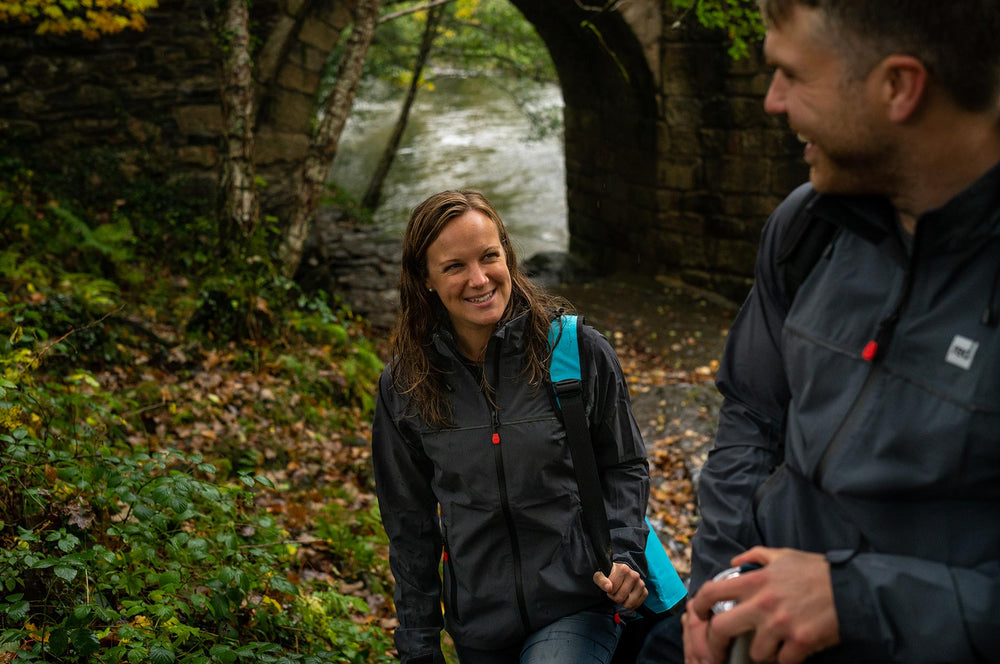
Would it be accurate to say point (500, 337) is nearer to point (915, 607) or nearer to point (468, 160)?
point (915, 607)

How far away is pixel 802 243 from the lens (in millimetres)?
1471

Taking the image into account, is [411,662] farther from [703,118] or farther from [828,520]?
[703,118]

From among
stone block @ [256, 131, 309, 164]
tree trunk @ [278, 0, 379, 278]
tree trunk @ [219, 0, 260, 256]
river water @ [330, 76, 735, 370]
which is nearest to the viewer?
tree trunk @ [219, 0, 260, 256]

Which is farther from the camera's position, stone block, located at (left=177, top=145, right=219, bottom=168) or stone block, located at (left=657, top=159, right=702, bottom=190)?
stone block, located at (left=657, top=159, right=702, bottom=190)

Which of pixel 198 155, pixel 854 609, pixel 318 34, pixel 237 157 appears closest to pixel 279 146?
pixel 198 155

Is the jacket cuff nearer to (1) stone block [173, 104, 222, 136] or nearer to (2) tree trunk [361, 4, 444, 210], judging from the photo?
(1) stone block [173, 104, 222, 136]

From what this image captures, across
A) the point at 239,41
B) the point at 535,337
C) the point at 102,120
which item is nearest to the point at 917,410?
the point at 535,337

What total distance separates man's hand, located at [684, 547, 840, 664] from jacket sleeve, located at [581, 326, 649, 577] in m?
1.04

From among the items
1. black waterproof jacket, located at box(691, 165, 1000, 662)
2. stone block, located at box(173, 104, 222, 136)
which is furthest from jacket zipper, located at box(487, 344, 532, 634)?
stone block, located at box(173, 104, 222, 136)

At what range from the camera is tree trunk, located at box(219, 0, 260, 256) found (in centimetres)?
693

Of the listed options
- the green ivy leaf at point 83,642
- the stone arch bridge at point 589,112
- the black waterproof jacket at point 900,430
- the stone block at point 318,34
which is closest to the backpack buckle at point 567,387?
the black waterproof jacket at point 900,430

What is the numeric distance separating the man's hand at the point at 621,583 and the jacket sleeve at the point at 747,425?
0.64m

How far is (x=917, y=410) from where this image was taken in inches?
47.4

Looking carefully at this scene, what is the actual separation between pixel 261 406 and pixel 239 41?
121 inches
